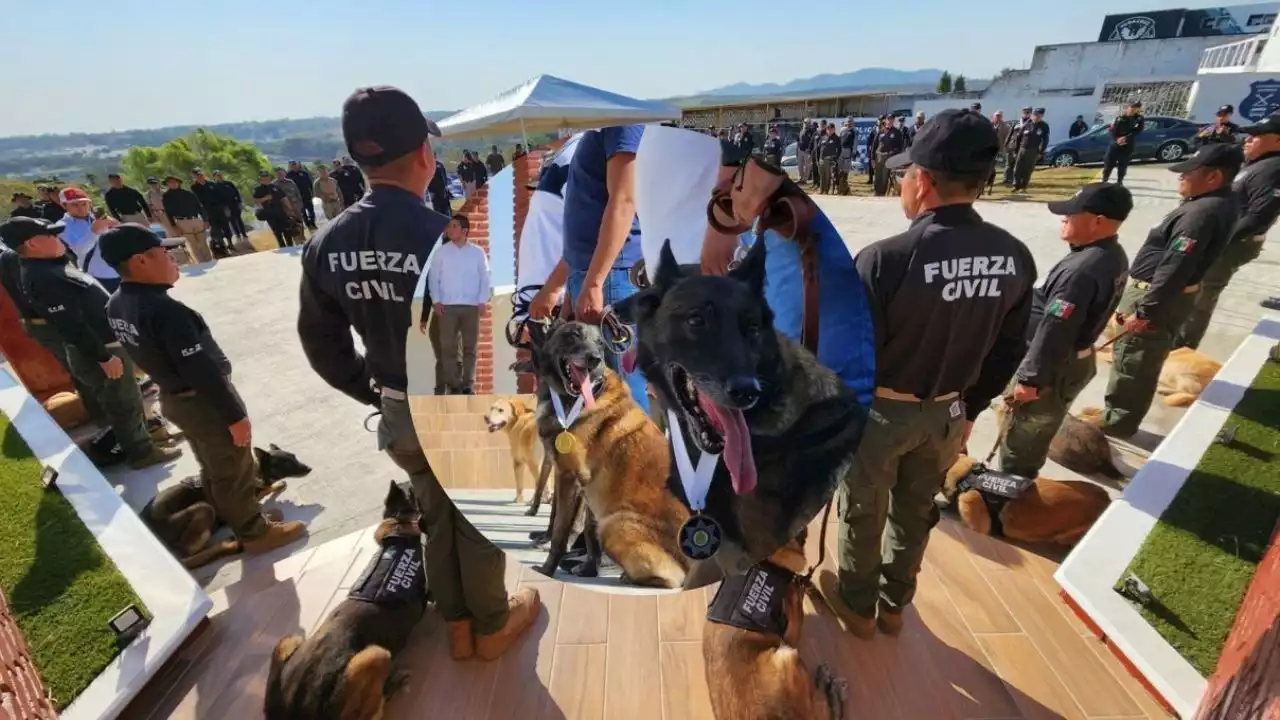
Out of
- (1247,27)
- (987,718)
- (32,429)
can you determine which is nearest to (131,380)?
(32,429)

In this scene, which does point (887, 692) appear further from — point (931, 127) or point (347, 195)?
point (347, 195)

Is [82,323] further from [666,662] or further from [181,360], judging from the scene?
[666,662]

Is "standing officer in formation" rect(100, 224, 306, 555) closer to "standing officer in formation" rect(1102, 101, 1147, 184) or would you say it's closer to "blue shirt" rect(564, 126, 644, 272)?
"blue shirt" rect(564, 126, 644, 272)

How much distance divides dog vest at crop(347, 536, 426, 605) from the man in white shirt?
187 cm

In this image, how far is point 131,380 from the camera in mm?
5691

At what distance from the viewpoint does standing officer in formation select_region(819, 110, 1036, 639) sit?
231cm

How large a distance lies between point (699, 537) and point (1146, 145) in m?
26.5

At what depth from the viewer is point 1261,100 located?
2266cm

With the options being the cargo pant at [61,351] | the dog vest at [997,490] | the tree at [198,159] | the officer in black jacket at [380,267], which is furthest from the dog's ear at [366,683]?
the tree at [198,159]

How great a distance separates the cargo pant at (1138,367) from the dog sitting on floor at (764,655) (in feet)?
15.3

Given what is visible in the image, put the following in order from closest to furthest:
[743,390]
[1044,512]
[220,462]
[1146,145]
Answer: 1. [743,390]
2. [1044,512]
3. [220,462]
4. [1146,145]

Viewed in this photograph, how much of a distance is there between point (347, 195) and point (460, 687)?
14522mm

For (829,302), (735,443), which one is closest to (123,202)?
(735,443)

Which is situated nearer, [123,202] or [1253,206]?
[1253,206]
